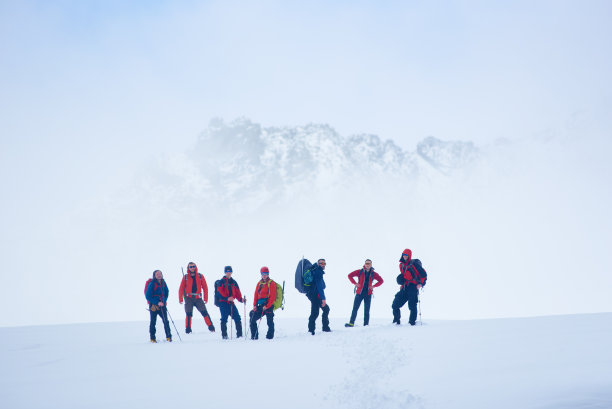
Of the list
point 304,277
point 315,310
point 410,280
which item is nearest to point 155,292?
point 304,277

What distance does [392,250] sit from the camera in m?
194

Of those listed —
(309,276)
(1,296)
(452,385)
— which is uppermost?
(1,296)

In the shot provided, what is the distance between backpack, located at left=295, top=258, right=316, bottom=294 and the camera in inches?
554

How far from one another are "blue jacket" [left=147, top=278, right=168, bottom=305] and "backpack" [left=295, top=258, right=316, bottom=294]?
12.7 ft

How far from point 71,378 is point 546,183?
21499 centimetres

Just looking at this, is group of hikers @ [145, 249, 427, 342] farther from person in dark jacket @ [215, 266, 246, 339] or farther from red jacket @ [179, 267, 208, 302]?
red jacket @ [179, 267, 208, 302]

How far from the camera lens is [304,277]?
14.1 m

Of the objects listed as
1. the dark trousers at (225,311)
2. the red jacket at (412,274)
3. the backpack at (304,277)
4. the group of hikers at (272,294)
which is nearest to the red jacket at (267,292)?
the group of hikers at (272,294)

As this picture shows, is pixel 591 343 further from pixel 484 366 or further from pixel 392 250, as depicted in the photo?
pixel 392 250

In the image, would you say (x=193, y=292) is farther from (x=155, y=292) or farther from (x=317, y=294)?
(x=317, y=294)

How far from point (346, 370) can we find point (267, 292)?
4538 mm

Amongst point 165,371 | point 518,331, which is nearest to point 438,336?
point 518,331

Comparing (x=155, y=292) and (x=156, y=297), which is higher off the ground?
(x=155, y=292)

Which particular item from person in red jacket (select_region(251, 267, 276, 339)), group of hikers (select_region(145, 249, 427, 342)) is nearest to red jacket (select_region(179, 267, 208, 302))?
group of hikers (select_region(145, 249, 427, 342))
